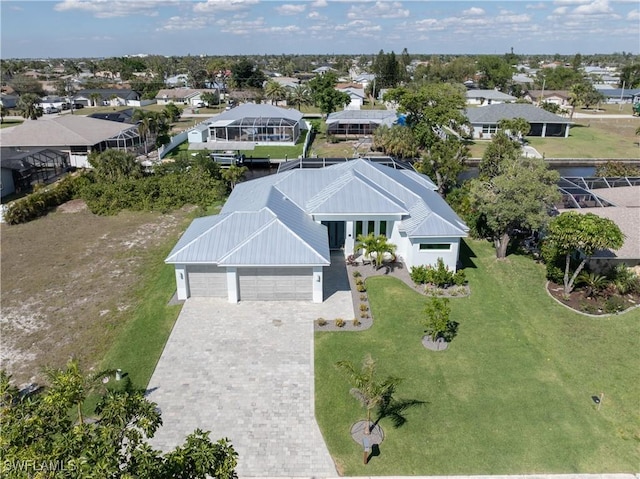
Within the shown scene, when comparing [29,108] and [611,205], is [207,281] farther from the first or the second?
[29,108]

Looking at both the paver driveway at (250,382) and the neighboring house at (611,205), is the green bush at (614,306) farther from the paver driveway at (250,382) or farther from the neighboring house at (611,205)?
the paver driveway at (250,382)

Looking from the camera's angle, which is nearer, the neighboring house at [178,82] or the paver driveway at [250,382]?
the paver driveway at [250,382]

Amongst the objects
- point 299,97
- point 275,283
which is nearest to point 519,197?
point 275,283

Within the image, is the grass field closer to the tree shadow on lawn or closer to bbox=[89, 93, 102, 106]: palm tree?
the tree shadow on lawn

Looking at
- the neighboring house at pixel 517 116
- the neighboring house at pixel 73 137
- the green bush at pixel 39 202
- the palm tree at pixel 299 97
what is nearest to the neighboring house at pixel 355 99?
the palm tree at pixel 299 97

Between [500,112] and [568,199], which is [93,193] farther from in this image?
[500,112]

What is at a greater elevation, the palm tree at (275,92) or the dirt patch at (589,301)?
the palm tree at (275,92)

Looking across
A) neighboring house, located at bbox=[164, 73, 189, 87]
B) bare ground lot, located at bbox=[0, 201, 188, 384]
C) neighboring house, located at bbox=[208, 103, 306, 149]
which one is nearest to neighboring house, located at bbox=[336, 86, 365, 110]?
neighboring house, located at bbox=[208, 103, 306, 149]
